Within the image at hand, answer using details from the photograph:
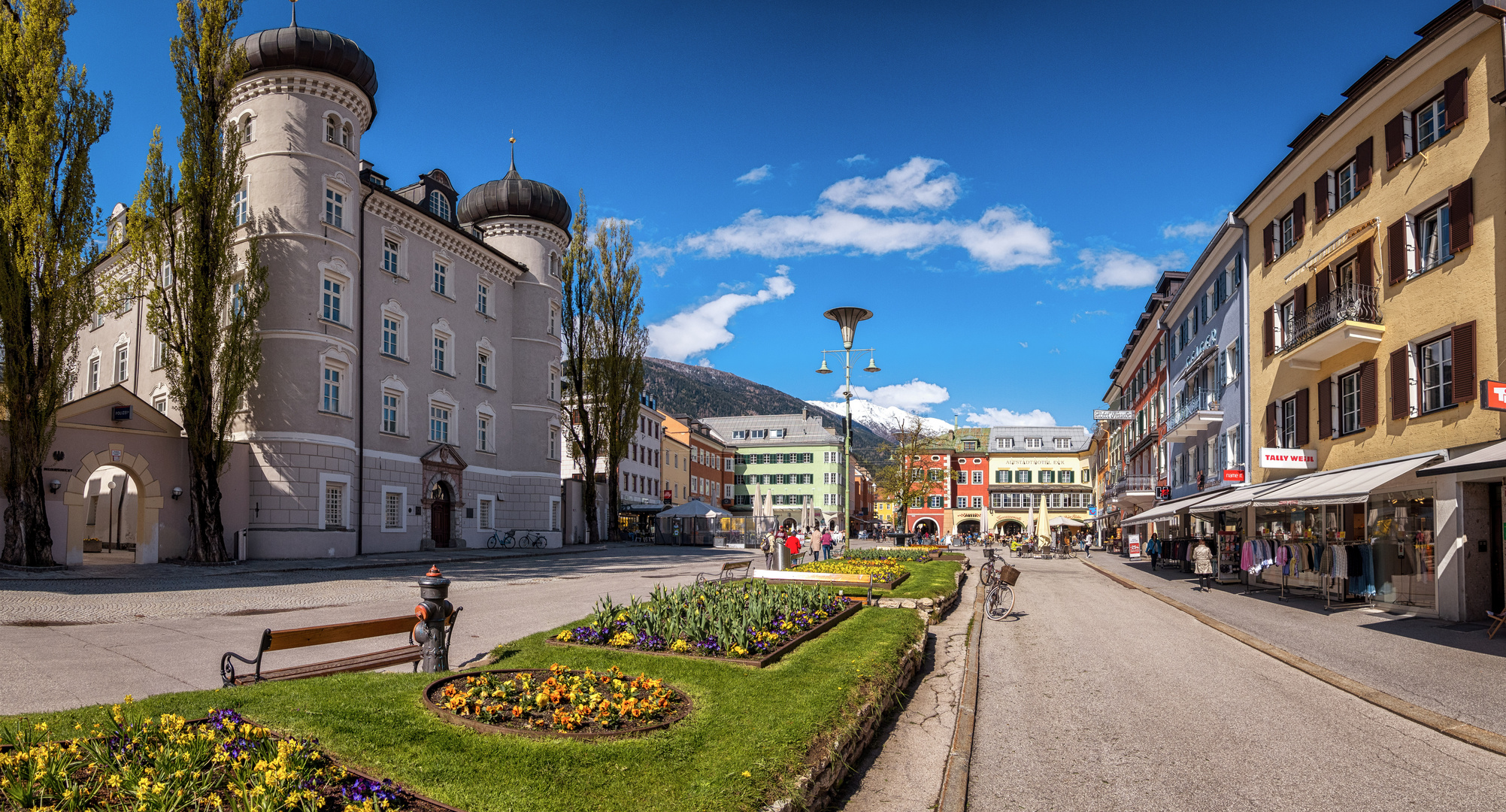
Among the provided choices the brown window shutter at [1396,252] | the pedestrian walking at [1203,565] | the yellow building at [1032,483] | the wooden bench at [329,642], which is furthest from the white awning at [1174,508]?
the yellow building at [1032,483]

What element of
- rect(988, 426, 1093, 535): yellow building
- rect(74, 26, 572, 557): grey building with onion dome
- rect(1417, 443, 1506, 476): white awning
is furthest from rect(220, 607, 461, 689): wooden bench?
rect(988, 426, 1093, 535): yellow building

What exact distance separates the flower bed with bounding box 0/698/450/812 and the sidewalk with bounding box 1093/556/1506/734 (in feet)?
31.2

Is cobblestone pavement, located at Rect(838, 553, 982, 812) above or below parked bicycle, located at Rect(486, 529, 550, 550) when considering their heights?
above

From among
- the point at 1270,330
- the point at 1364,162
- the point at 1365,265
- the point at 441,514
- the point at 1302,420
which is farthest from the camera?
the point at 441,514

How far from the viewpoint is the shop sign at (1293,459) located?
21.8 m

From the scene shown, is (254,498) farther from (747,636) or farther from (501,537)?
(747,636)

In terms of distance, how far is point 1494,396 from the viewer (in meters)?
13.8

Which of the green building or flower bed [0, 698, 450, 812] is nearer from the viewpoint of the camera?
flower bed [0, 698, 450, 812]

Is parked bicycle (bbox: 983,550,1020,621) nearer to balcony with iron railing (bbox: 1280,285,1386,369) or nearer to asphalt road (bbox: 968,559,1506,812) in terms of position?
asphalt road (bbox: 968,559,1506,812)

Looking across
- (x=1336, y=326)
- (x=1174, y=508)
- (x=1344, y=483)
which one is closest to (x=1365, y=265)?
(x=1336, y=326)

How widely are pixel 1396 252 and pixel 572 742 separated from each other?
19852 mm

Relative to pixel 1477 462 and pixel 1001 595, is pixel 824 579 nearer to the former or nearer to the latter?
pixel 1001 595

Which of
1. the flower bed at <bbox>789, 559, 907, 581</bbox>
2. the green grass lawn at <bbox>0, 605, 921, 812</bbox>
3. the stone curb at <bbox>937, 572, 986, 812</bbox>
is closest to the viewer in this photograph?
the green grass lawn at <bbox>0, 605, 921, 812</bbox>

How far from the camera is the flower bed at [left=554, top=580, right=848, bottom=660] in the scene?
9.46 metres
